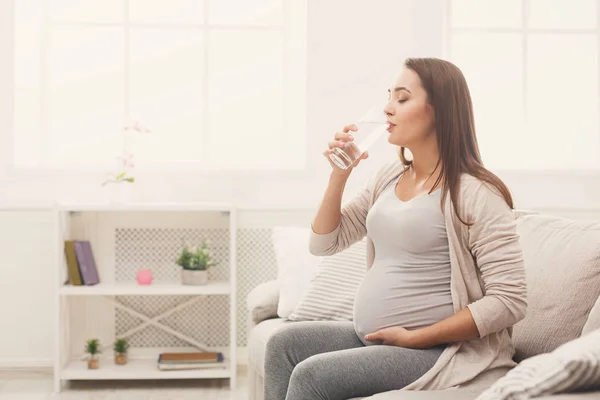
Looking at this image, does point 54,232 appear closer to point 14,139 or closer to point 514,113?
point 14,139

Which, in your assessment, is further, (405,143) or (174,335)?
(174,335)

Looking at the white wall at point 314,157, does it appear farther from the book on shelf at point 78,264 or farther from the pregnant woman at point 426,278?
the pregnant woman at point 426,278

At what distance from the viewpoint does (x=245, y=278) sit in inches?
161

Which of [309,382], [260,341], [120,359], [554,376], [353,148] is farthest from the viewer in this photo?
[120,359]

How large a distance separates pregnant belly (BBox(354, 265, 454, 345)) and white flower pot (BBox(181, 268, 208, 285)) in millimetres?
1910

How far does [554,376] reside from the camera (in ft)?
3.58

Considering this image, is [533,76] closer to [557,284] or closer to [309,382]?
[557,284]

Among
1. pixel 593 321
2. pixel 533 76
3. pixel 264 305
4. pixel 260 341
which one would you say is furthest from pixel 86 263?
pixel 593 321

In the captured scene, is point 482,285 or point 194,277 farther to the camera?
point 194,277

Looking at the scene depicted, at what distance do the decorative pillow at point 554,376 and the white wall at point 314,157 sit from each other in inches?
116

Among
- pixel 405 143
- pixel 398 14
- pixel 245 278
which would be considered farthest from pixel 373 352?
pixel 398 14

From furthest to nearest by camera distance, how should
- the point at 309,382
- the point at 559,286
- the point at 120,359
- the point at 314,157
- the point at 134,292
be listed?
the point at 314,157 < the point at 120,359 < the point at 134,292 < the point at 559,286 < the point at 309,382

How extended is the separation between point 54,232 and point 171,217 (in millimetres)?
571

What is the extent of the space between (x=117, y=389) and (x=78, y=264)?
589 millimetres
